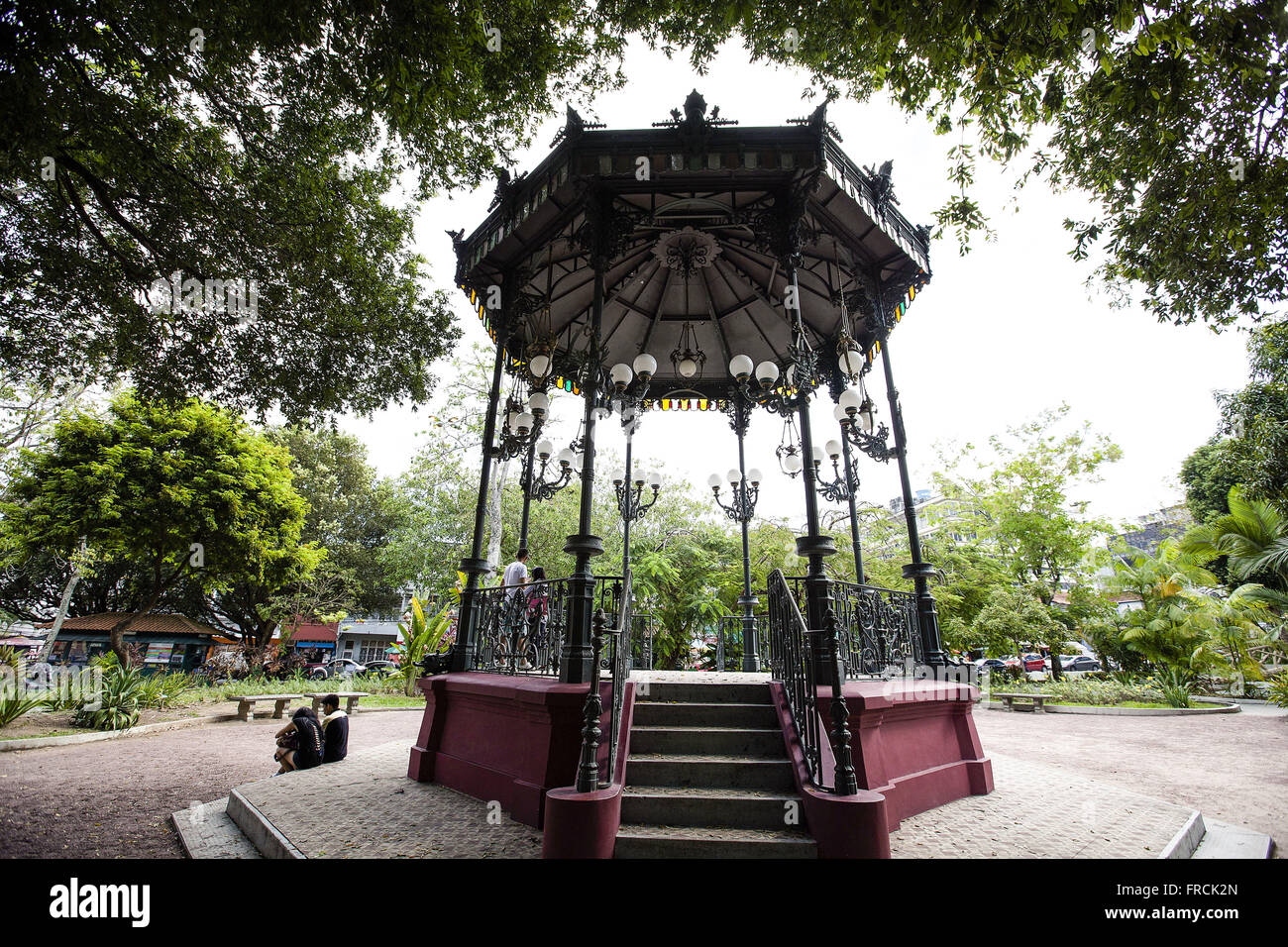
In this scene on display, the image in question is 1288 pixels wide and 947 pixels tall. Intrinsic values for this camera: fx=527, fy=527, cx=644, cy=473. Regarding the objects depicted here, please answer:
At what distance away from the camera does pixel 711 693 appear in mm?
5488

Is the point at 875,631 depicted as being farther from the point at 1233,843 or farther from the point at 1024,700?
the point at 1024,700

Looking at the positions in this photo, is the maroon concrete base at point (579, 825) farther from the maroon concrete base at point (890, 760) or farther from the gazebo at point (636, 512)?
the maroon concrete base at point (890, 760)

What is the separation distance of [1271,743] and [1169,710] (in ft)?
16.9

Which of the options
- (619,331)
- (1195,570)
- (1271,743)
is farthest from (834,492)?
(1195,570)

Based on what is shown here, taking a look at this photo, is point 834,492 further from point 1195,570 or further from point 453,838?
point 1195,570

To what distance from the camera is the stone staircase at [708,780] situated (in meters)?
3.68

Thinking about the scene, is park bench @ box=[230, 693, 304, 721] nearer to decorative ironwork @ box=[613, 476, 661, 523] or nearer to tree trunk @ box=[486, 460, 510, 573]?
tree trunk @ box=[486, 460, 510, 573]

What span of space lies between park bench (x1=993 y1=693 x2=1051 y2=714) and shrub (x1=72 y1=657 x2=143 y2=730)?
21901 millimetres

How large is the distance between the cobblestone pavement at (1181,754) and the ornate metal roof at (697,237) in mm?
6544

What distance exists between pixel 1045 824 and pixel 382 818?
575 centimetres

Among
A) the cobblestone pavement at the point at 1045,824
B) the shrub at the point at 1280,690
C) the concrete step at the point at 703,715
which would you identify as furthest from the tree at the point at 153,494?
the shrub at the point at 1280,690

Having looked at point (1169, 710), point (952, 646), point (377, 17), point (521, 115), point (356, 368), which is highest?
point (521, 115)

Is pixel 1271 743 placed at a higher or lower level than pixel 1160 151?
lower

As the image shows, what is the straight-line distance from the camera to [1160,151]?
4836mm
